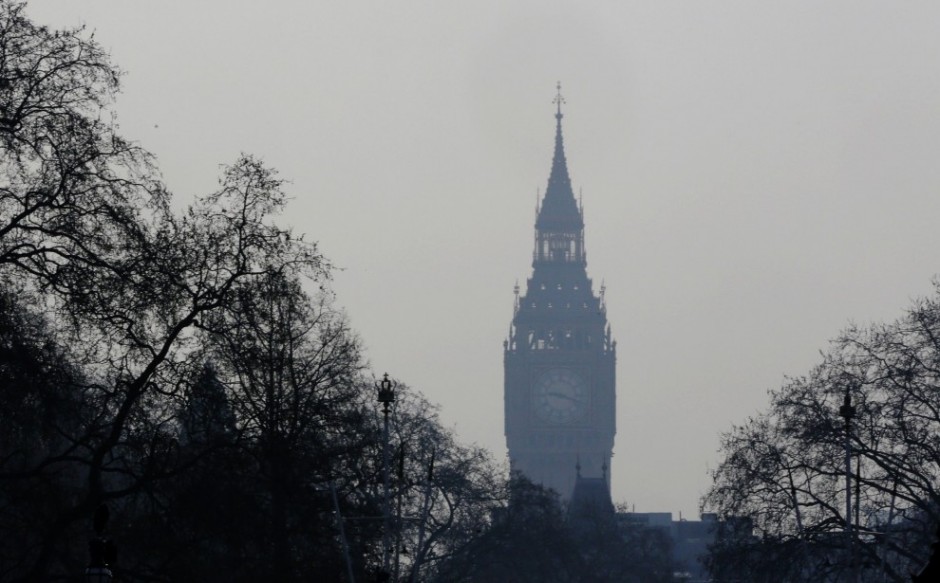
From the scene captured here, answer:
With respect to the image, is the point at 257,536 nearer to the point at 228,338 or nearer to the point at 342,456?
the point at 228,338

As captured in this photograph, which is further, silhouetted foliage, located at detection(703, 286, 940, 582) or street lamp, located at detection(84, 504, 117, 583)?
silhouetted foliage, located at detection(703, 286, 940, 582)

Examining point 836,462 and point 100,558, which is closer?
point 100,558

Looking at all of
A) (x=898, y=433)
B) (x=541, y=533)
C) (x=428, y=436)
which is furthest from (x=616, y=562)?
(x=898, y=433)

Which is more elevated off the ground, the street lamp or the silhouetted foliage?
the silhouetted foliage

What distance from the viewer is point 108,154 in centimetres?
5231

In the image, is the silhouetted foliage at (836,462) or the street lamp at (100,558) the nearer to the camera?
the street lamp at (100,558)

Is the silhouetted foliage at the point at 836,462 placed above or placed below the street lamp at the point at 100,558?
above

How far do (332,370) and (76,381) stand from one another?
25852 mm

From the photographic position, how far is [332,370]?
77000 millimetres

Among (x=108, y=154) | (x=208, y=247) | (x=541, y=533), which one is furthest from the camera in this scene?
(x=541, y=533)

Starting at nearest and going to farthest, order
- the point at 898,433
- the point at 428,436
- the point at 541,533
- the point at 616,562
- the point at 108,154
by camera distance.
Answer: the point at 108,154, the point at 898,433, the point at 428,436, the point at 541,533, the point at 616,562

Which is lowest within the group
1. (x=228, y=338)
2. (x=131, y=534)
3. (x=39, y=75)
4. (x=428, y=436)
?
(x=131, y=534)

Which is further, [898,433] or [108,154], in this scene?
[898,433]

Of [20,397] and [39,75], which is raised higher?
[39,75]
